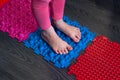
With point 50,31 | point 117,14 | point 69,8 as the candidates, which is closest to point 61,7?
point 50,31

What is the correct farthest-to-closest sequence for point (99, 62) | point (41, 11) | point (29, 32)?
1. point (29, 32)
2. point (99, 62)
3. point (41, 11)

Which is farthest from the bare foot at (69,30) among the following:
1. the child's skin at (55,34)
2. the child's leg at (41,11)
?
the child's leg at (41,11)

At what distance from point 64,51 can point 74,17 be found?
25cm

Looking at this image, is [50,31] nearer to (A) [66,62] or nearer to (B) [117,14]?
(A) [66,62]

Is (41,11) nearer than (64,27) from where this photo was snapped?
Yes

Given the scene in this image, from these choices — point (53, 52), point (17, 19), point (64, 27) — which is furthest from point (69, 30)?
point (17, 19)

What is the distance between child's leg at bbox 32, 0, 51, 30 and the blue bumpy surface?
0.15 meters

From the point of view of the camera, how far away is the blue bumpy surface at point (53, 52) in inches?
47.4

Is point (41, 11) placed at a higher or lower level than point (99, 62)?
higher

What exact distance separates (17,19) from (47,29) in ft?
0.85

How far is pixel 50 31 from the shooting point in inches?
47.1

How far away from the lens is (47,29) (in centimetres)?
118

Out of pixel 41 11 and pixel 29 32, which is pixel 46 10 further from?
pixel 29 32

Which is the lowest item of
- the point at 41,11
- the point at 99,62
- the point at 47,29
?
the point at 99,62
